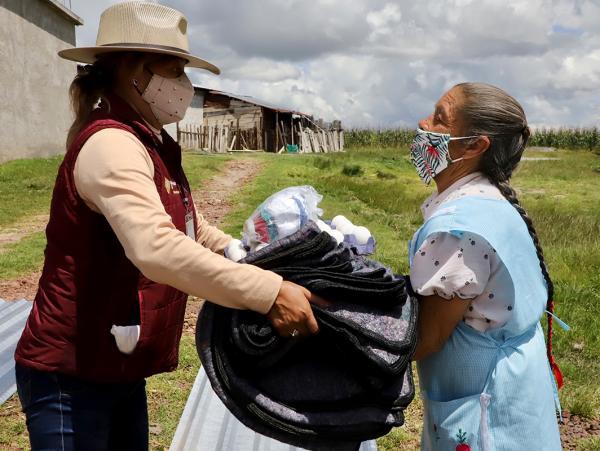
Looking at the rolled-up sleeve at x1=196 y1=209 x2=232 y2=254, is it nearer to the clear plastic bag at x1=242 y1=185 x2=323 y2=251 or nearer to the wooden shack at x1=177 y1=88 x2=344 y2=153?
the clear plastic bag at x1=242 y1=185 x2=323 y2=251

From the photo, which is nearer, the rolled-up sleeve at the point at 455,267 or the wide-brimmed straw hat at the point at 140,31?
the rolled-up sleeve at the point at 455,267

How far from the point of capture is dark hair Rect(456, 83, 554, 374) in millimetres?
2148

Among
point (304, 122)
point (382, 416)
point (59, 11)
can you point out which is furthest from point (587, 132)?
point (382, 416)

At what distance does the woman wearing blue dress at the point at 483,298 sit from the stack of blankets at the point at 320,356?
19 cm

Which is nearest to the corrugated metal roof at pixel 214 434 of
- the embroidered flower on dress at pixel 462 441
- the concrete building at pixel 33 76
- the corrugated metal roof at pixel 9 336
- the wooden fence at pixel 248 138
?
the corrugated metal roof at pixel 9 336

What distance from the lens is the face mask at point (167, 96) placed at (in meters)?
2.21

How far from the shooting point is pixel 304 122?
1497 inches

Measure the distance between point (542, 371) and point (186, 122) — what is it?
31346mm

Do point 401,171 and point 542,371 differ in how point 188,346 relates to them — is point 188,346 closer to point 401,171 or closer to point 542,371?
point 542,371

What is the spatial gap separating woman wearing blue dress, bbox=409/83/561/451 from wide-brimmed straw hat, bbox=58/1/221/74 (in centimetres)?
103

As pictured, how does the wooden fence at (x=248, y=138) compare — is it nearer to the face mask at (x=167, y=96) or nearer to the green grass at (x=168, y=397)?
the green grass at (x=168, y=397)

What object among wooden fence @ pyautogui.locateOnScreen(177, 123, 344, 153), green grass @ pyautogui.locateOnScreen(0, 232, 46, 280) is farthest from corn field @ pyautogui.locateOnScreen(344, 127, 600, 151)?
green grass @ pyautogui.locateOnScreen(0, 232, 46, 280)

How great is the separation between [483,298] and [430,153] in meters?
0.61

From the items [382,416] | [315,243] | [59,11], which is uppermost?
[59,11]
